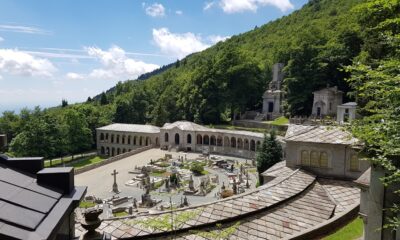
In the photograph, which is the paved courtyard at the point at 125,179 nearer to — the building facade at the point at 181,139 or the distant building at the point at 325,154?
the building facade at the point at 181,139

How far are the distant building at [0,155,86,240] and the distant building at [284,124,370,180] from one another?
17318 mm

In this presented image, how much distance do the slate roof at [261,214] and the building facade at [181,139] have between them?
3050 centimetres

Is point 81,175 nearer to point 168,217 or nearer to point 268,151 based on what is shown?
point 268,151

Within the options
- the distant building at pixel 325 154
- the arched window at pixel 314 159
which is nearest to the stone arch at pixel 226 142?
the distant building at pixel 325 154

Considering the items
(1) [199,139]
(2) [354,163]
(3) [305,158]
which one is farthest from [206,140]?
(2) [354,163]

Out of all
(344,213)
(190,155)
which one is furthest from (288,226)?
(190,155)

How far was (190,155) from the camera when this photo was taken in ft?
169

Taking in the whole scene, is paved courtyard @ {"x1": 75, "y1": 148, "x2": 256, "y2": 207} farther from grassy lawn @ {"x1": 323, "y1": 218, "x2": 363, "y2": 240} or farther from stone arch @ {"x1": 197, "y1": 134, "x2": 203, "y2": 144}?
grassy lawn @ {"x1": 323, "y1": 218, "x2": 363, "y2": 240}

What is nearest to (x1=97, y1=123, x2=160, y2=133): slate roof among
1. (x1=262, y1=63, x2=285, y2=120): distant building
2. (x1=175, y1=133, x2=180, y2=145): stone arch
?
(x1=175, y1=133, x2=180, y2=145): stone arch

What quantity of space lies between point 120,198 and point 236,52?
47.2m

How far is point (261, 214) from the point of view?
47.5ft

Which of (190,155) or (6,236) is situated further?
(190,155)

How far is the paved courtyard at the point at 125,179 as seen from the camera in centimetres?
3069

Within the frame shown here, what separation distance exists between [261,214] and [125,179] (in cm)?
2618
